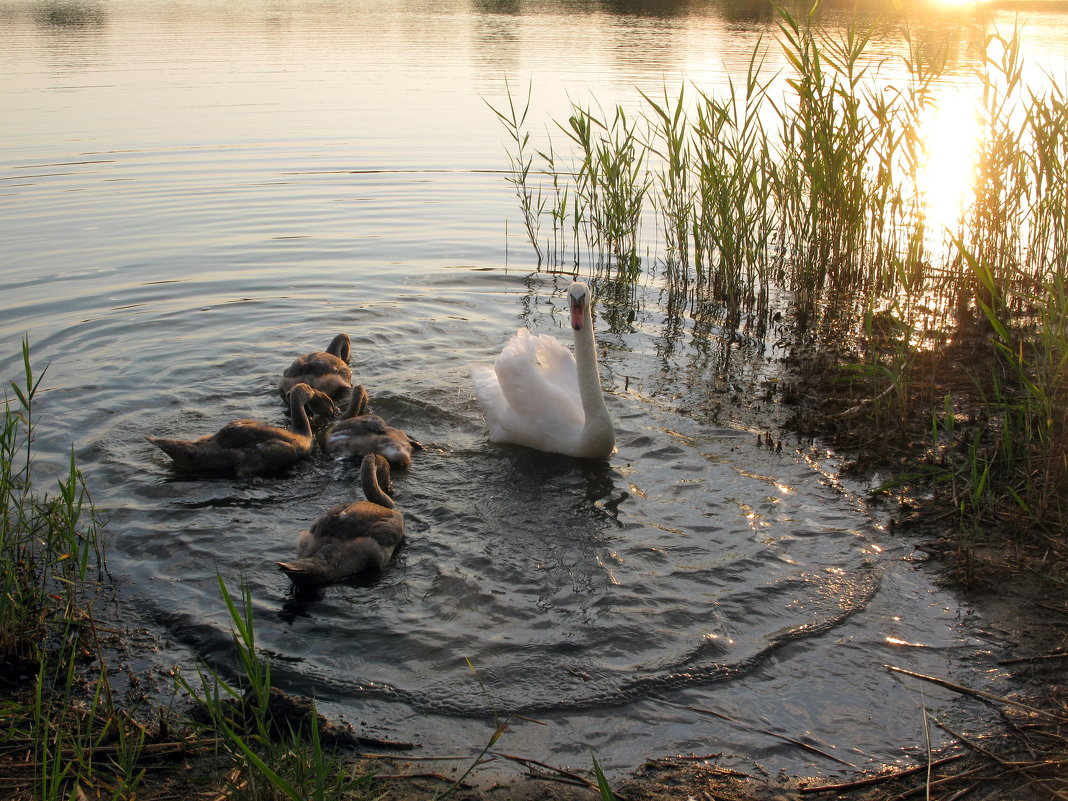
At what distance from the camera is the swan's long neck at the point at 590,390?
265 inches

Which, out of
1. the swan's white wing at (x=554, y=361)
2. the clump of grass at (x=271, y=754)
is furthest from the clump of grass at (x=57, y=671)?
the swan's white wing at (x=554, y=361)

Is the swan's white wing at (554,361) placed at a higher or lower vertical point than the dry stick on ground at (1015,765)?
higher

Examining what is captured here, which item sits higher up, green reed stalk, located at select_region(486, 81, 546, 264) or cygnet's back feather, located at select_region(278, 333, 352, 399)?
green reed stalk, located at select_region(486, 81, 546, 264)

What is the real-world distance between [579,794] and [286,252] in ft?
31.1

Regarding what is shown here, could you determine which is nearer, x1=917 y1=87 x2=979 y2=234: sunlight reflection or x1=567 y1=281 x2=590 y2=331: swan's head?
x1=567 y1=281 x2=590 y2=331: swan's head

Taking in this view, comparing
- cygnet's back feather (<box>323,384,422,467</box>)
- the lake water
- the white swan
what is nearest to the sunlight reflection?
the lake water

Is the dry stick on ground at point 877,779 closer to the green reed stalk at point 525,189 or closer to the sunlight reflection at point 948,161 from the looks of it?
the green reed stalk at point 525,189

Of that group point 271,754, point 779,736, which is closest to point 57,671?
point 271,754

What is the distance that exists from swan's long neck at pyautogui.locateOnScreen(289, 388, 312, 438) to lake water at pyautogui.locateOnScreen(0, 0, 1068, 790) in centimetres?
28

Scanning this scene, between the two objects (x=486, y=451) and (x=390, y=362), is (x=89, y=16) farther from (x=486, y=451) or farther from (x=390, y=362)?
(x=486, y=451)

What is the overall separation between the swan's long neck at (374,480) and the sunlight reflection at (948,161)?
7256 millimetres

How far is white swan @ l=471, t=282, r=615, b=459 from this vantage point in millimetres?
6742

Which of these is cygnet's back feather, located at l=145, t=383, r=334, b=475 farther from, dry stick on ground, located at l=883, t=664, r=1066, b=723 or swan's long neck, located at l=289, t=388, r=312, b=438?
dry stick on ground, located at l=883, t=664, r=1066, b=723

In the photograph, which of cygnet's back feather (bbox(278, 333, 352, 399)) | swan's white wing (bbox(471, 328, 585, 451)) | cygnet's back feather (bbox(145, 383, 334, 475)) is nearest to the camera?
cygnet's back feather (bbox(145, 383, 334, 475))
